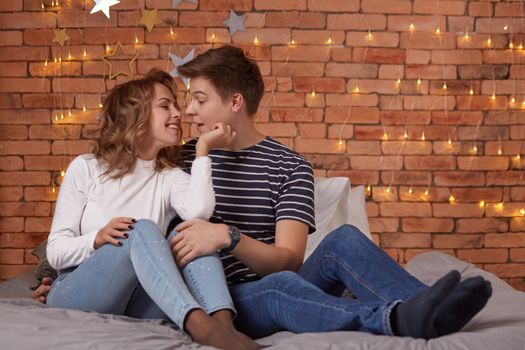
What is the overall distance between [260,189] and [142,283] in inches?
22.8

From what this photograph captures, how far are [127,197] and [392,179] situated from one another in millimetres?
1784

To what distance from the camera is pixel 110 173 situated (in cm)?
198

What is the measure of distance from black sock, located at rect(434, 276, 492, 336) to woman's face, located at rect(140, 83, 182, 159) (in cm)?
98

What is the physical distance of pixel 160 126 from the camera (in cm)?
207

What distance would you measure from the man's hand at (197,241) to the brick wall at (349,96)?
5.43 ft

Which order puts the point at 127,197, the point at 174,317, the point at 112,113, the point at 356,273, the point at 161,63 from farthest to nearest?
the point at 161,63 → the point at 112,113 → the point at 127,197 → the point at 356,273 → the point at 174,317

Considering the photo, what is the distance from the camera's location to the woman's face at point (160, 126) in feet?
6.81

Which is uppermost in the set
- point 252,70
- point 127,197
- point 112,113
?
point 252,70

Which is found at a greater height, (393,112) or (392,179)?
(393,112)

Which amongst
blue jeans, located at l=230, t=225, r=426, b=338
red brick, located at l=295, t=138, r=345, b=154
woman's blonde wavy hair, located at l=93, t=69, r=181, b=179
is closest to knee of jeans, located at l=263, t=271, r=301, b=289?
blue jeans, located at l=230, t=225, r=426, b=338

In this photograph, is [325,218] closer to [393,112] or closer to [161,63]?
[393,112]

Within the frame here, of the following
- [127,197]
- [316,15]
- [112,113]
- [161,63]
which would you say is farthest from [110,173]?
[316,15]

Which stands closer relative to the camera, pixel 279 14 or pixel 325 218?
pixel 325 218

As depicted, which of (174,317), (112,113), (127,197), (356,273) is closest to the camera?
(174,317)
